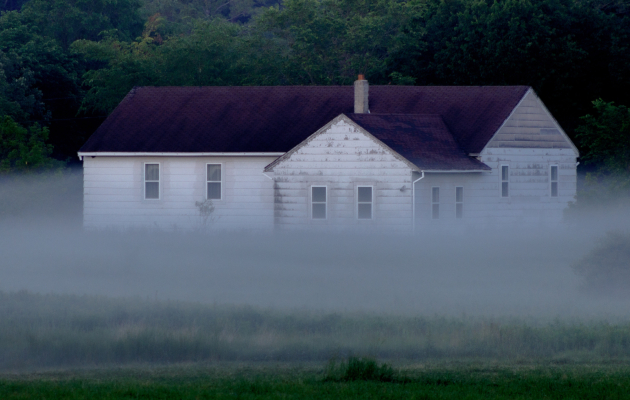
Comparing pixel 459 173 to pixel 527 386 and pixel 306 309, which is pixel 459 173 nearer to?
pixel 306 309

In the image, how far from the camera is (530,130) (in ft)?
118

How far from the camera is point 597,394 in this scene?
1167 centimetres

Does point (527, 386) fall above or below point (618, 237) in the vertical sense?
below

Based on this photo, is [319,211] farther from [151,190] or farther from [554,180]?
[554,180]

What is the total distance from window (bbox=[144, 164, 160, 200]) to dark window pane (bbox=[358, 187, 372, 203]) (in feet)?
27.4

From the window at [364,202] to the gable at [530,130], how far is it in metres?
5.81

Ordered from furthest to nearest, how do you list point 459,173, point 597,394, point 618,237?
point 459,173 → point 618,237 → point 597,394

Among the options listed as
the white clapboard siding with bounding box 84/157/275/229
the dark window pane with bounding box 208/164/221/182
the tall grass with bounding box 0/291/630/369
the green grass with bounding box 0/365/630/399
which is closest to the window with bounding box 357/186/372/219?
the white clapboard siding with bounding box 84/157/275/229

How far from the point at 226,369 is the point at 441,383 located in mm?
3280

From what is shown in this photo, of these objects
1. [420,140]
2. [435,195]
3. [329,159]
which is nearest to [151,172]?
[329,159]

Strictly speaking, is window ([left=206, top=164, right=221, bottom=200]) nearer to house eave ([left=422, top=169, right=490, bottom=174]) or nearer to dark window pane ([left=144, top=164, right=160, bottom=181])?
dark window pane ([left=144, top=164, right=160, bottom=181])

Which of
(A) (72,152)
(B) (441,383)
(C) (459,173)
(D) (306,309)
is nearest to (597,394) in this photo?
(B) (441,383)

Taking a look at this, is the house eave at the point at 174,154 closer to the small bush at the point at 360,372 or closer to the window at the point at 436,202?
the window at the point at 436,202

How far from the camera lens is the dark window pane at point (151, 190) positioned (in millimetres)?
35969
